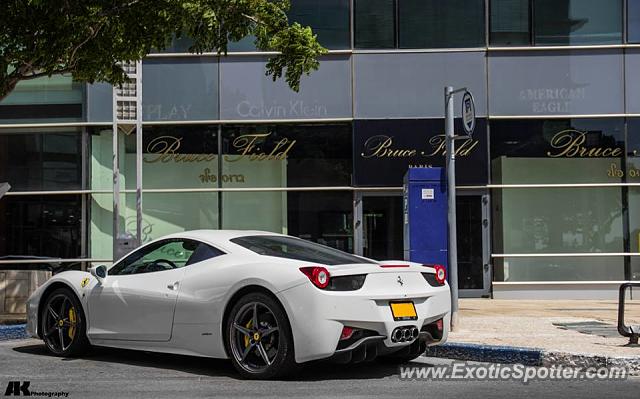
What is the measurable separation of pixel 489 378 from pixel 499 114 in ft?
32.0

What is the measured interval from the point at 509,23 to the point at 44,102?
401 inches

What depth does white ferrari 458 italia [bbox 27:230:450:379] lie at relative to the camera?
250 inches

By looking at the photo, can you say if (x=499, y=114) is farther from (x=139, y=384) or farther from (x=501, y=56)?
(x=139, y=384)

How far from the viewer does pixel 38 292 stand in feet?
27.1

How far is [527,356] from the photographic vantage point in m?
7.73

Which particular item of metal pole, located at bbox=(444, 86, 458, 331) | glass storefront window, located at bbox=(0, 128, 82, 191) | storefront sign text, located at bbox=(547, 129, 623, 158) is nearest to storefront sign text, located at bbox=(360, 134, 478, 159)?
storefront sign text, located at bbox=(547, 129, 623, 158)

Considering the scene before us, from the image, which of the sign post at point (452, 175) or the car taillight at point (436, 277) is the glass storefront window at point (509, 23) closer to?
the sign post at point (452, 175)

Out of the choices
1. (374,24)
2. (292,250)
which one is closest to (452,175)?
(292,250)

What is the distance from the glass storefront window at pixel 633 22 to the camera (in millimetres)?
16094

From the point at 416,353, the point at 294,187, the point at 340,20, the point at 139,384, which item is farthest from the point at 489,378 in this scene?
the point at 340,20

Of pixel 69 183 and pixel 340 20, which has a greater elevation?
pixel 340 20

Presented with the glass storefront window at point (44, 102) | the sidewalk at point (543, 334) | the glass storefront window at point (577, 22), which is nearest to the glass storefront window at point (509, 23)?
the glass storefront window at point (577, 22)

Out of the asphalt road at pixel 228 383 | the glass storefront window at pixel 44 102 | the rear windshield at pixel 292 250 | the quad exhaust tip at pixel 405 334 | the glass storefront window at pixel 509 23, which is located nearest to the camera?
the asphalt road at pixel 228 383

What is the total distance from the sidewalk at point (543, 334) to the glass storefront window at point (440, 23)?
5730 mm
